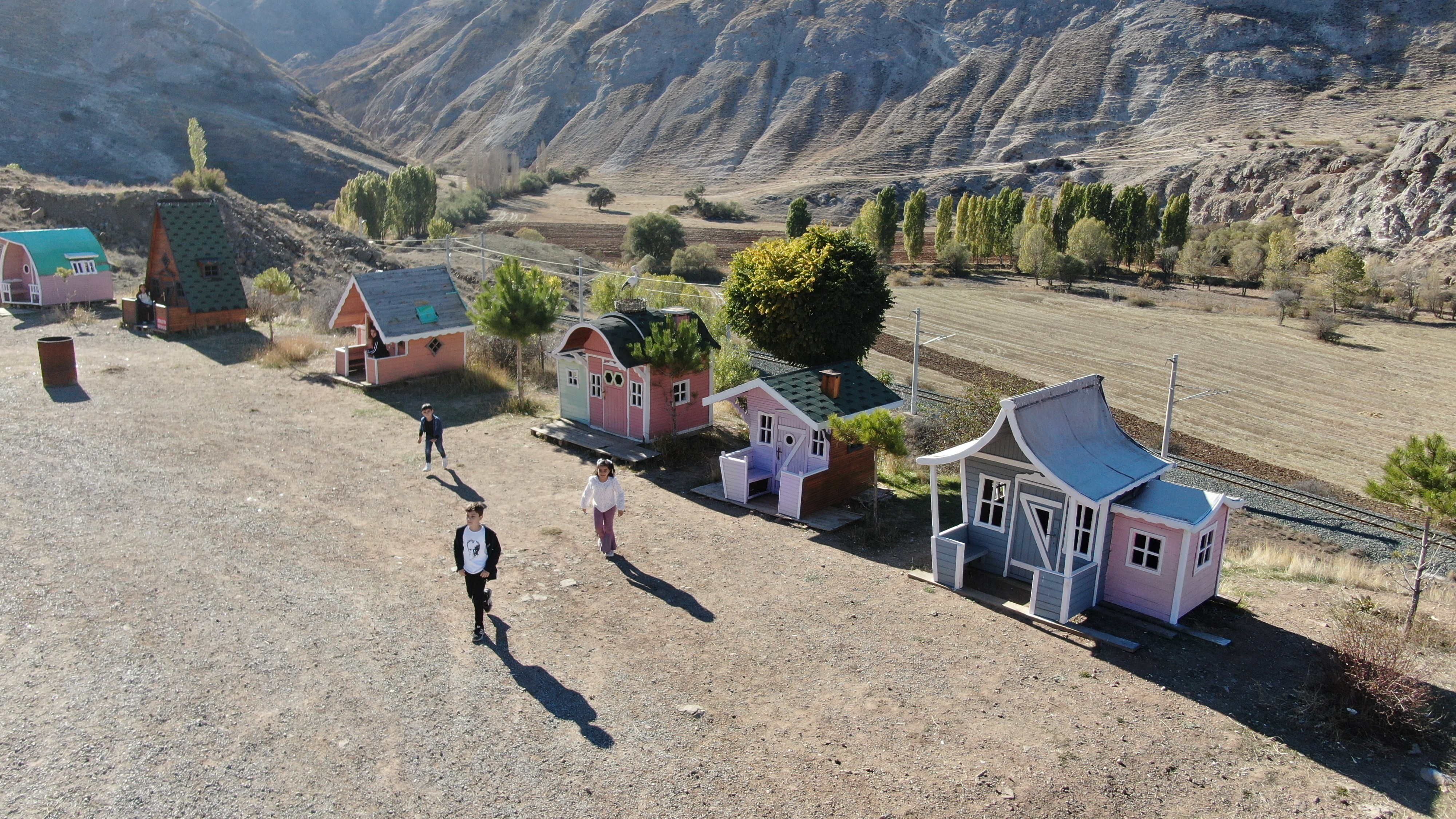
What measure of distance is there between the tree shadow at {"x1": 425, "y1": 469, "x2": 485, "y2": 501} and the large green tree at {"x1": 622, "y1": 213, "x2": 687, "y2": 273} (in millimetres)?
44963

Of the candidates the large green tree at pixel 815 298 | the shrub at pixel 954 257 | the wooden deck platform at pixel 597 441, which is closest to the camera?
the wooden deck platform at pixel 597 441

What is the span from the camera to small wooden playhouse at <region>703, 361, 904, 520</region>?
658 inches

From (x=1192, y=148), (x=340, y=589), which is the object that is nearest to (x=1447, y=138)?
(x=1192, y=148)

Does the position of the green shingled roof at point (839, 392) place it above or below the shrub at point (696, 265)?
above

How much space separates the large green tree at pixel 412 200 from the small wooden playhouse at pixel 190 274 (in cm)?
3744

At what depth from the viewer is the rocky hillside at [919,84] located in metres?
97.8

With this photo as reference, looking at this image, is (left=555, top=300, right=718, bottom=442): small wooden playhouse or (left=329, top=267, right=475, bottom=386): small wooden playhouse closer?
(left=555, top=300, right=718, bottom=442): small wooden playhouse

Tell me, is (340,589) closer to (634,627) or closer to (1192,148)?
(634,627)

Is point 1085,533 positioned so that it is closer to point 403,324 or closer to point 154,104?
point 403,324

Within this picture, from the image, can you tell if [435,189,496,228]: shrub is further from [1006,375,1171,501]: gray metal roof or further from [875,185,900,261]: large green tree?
[1006,375,1171,501]: gray metal roof

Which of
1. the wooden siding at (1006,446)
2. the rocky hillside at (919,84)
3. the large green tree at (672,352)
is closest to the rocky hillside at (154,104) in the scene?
the rocky hillside at (919,84)

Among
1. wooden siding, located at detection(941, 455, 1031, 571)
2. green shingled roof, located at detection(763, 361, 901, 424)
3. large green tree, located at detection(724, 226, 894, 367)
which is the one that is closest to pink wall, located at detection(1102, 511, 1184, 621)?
wooden siding, located at detection(941, 455, 1031, 571)

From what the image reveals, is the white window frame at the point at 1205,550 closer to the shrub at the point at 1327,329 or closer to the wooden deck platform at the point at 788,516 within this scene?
the wooden deck platform at the point at 788,516

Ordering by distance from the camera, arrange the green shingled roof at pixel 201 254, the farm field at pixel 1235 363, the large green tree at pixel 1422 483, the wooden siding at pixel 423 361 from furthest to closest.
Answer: the green shingled roof at pixel 201 254 < the farm field at pixel 1235 363 < the wooden siding at pixel 423 361 < the large green tree at pixel 1422 483
